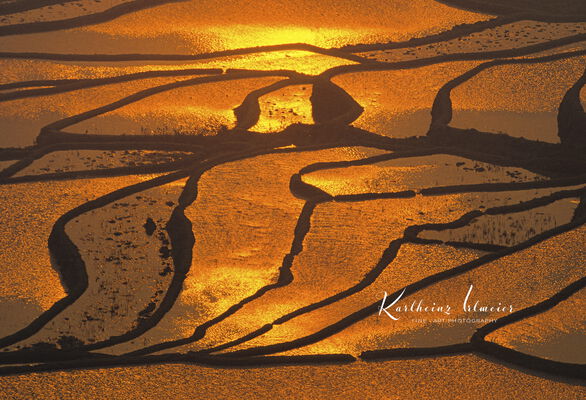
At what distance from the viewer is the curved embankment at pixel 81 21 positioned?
1145 centimetres

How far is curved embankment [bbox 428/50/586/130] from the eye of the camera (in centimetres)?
935

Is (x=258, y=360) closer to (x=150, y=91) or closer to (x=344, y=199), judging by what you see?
(x=344, y=199)

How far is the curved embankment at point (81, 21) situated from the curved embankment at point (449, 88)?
305cm

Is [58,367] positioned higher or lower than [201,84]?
lower

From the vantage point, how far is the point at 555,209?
805cm

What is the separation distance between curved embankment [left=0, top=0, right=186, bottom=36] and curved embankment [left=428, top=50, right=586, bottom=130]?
305 cm

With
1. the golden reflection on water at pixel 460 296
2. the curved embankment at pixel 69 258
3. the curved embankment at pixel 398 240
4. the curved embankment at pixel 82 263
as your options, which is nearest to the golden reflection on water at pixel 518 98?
the curved embankment at pixel 398 240

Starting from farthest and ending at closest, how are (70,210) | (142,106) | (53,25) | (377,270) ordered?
(53,25), (142,106), (70,210), (377,270)

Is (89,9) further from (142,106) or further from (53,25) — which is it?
(142,106)

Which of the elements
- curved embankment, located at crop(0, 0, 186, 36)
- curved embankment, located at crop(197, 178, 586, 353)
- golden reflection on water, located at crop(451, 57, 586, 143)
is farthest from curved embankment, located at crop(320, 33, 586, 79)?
curved embankment, located at crop(197, 178, 586, 353)

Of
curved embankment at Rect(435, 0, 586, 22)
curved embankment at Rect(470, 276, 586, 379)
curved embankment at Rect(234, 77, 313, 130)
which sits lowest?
curved embankment at Rect(470, 276, 586, 379)

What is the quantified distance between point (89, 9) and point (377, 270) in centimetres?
569

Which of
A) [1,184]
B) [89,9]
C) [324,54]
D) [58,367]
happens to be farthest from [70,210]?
[89,9]

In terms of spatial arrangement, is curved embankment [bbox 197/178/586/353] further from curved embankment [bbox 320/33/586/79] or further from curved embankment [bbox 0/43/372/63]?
curved embankment [bbox 0/43/372/63]
